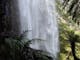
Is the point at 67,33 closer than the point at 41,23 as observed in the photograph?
No

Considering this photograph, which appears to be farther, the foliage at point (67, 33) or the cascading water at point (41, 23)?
the foliage at point (67, 33)

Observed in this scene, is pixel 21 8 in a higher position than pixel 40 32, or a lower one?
higher

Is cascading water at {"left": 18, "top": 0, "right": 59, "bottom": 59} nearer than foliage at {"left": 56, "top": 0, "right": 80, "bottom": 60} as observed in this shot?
Yes

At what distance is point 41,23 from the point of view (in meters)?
5.76

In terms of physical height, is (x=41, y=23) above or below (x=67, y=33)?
above

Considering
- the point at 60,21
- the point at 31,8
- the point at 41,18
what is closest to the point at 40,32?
the point at 41,18

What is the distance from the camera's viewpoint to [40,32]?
5703 millimetres

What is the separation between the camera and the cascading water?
5109 mm

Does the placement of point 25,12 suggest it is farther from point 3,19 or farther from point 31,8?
point 3,19

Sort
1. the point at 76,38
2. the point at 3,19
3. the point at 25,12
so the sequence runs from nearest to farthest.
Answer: the point at 3,19, the point at 25,12, the point at 76,38

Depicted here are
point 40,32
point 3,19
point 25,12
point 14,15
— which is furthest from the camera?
point 40,32

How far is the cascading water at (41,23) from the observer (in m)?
5.11

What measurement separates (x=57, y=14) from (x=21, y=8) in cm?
174

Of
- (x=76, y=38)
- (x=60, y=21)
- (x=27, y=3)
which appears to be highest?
(x=27, y=3)
